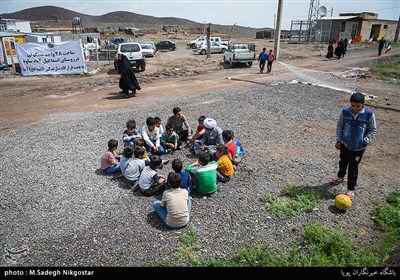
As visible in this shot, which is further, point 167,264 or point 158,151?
point 158,151

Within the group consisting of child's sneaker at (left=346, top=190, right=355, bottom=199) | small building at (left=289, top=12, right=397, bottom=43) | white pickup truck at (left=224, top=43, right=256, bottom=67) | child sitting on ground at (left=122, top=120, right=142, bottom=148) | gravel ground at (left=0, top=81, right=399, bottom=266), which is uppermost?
small building at (left=289, top=12, right=397, bottom=43)

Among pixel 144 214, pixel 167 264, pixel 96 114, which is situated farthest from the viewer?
pixel 96 114

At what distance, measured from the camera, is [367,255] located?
12.2 ft

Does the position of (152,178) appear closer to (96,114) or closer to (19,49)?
(96,114)

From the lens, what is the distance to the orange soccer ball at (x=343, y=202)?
459cm

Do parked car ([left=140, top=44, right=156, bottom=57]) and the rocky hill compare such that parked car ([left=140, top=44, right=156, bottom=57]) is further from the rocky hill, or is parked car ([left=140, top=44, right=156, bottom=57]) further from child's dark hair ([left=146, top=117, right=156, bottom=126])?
the rocky hill

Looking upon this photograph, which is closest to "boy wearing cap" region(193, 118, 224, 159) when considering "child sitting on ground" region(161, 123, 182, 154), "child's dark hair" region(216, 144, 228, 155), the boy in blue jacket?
"child sitting on ground" region(161, 123, 182, 154)

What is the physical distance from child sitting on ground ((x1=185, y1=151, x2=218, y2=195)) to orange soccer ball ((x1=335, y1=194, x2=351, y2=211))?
203 cm

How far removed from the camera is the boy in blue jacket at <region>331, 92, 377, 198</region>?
4562 mm

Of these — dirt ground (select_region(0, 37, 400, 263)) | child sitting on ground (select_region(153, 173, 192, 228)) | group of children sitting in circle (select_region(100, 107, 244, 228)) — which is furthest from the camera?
dirt ground (select_region(0, 37, 400, 263))

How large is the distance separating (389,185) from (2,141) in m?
9.23

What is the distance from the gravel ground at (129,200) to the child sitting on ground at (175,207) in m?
0.14
